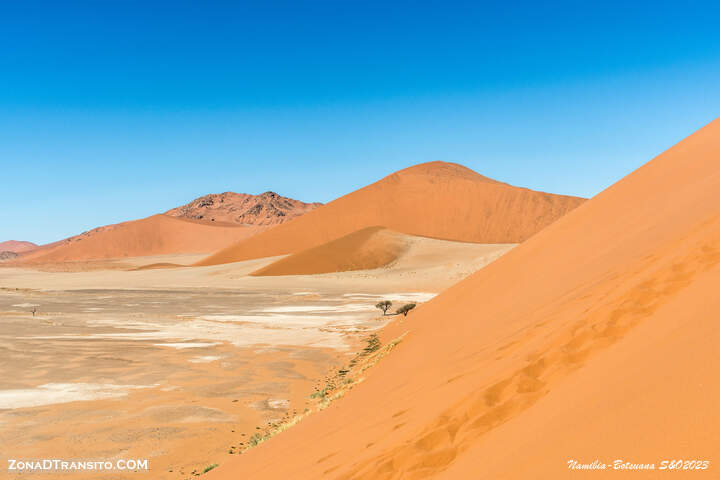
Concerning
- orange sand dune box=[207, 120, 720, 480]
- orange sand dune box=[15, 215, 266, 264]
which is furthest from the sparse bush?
orange sand dune box=[15, 215, 266, 264]

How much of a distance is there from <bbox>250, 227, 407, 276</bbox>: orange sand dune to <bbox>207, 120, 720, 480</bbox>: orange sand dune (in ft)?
205

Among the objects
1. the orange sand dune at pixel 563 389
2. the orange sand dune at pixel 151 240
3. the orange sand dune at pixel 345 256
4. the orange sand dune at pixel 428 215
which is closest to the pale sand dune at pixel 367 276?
the orange sand dune at pixel 345 256

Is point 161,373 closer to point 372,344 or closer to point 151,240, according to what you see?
point 372,344

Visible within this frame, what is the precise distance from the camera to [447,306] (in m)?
15.5

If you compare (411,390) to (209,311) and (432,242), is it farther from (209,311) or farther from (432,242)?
(432,242)

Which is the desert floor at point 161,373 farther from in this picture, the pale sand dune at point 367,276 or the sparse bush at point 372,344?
the pale sand dune at point 367,276

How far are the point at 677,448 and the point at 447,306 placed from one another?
42.3 ft

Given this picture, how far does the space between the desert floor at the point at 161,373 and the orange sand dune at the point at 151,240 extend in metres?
139

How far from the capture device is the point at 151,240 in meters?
177

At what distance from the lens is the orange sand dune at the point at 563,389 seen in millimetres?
3066

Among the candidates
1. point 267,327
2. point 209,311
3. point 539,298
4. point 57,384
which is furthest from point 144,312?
point 539,298

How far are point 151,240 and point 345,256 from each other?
122 m

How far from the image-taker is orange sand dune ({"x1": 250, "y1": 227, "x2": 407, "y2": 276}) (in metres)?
72.3

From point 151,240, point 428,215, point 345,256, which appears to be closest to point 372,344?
point 345,256
